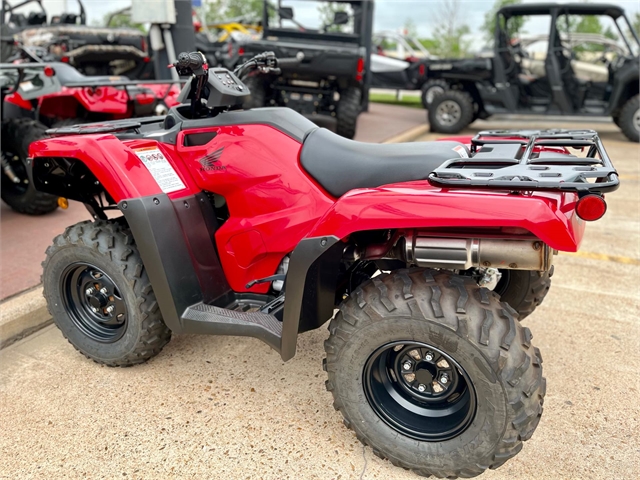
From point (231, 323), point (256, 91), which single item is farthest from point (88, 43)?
point (231, 323)

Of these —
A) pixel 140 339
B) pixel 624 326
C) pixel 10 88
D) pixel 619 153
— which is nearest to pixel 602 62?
pixel 619 153

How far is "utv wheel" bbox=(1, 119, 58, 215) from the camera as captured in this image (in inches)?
199

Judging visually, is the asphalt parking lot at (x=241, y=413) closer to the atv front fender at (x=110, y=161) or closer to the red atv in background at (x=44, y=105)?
the atv front fender at (x=110, y=161)

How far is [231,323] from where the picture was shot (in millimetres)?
2531

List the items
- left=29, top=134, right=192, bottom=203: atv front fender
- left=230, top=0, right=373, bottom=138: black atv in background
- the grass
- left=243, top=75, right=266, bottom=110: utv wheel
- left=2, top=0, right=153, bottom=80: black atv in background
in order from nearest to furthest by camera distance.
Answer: left=29, top=134, right=192, bottom=203: atv front fender
left=230, top=0, right=373, bottom=138: black atv in background
left=243, top=75, right=266, bottom=110: utv wheel
left=2, top=0, right=153, bottom=80: black atv in background
the grass

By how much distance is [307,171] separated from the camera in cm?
249

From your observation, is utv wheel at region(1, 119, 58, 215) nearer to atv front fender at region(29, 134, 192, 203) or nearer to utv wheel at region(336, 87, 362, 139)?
atv front fender at region(29, 134, 192, 203)

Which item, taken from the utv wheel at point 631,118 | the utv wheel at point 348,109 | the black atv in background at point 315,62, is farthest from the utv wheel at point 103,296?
the utv wheel at point 631,118

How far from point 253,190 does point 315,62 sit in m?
6.34

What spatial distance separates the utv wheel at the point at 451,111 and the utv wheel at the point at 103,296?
29.0 feet

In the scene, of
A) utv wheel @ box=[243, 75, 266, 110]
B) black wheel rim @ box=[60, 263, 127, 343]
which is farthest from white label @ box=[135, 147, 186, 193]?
utv wheel @ box=[243, 75, 266, 110]

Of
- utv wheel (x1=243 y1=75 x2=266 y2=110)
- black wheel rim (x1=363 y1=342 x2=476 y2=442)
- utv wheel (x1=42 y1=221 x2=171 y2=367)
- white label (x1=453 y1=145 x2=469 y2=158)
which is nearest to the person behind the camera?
black wheel rim (x1=363 y1=342 x2=476 y2=442)

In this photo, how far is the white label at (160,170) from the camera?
2668 mm

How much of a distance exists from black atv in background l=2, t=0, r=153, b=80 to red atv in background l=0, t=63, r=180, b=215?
3219mm
